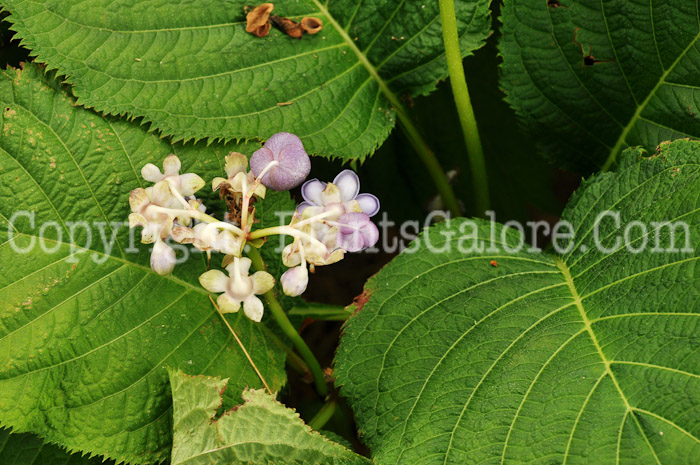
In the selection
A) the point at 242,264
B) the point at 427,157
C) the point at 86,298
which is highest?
the point at 242,264

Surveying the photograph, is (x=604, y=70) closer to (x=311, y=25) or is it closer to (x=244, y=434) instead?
(x=311, y=25)

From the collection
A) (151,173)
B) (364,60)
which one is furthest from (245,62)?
(151,173)

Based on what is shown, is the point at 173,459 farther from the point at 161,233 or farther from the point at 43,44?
the point at 43,44

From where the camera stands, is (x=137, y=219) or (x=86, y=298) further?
(x=86, y=298)

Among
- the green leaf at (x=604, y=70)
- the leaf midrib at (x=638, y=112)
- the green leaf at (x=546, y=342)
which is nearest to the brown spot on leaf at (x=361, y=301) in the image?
the green leaf at (x=546, y=342)

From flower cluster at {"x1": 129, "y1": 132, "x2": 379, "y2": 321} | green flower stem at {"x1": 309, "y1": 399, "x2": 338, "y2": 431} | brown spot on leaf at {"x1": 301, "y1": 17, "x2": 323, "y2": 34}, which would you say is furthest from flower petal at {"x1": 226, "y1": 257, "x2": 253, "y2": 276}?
brown spot on leaf at {"x1": 301, "y1": 17, "x2": 323, "y2": 34}

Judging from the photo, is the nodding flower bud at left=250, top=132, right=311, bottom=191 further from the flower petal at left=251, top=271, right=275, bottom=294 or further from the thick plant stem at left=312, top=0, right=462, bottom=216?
the thick plant stem at left=312, top=0, right=462, bottom=216

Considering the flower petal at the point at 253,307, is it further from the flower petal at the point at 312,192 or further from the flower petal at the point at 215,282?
the flower petal at the point at 312,192
